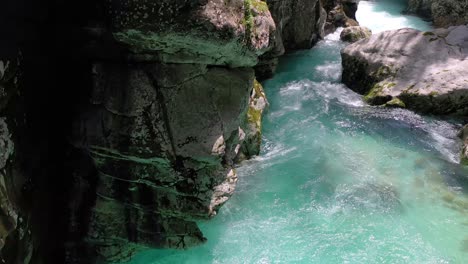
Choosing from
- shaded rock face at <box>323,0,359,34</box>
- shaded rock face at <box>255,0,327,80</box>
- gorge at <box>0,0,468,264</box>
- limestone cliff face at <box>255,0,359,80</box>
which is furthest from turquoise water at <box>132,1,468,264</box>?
shaded rock face at <box>323,0,359,34</box>

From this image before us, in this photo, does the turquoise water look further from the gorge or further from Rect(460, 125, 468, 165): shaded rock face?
Rect(460, 125, 468, 165): shaded rock face

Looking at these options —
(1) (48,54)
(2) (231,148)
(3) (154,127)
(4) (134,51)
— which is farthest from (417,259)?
(1) (48,54)

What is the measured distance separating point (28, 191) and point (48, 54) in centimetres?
287

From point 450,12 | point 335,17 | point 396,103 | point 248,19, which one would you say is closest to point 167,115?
point 248,19

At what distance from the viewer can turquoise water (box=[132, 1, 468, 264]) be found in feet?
37.7

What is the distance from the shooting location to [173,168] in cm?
905

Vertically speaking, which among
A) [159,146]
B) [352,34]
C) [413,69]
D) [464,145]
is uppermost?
[352,34]

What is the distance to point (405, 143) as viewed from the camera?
1661 centimetres

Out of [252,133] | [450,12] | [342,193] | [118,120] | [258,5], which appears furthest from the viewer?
[450,12]

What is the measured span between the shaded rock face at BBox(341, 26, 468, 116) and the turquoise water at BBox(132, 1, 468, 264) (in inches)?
33.3

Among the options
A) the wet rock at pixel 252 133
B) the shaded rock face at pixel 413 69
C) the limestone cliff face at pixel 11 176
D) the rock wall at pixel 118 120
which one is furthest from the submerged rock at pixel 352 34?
the limestone cliff face at pixel 11 176

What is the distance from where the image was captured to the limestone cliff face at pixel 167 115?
7.58 meters

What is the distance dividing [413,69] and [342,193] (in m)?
9.46

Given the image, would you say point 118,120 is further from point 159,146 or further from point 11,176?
point 11,176
